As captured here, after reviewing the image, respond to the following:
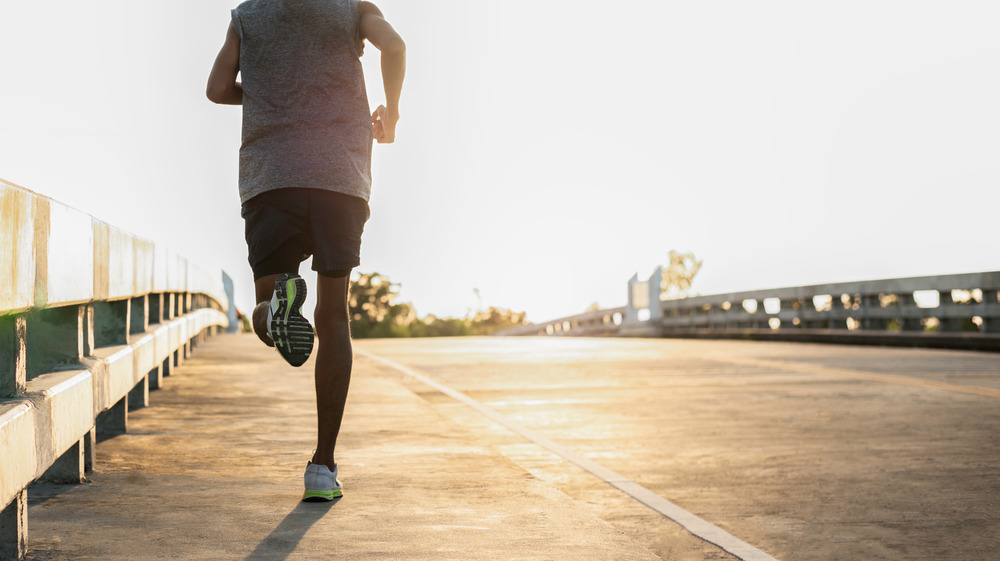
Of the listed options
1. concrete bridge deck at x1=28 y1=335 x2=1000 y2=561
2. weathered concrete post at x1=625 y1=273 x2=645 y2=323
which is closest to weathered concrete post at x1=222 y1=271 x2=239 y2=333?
weathered concrete post at x1=625 y1=273 x2=645 y2=323

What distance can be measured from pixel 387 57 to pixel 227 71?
54 centimetres

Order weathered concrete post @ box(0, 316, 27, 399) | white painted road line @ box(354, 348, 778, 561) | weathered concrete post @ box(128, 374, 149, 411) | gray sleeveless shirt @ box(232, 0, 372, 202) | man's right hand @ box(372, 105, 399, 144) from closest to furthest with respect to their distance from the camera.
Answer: weathered concrete post @ box(0, 316, 27, 399) → white painted road line @ box(354, 348, 778, 561) → gray sleeveless shirt @ box(232, 0, 372, 202) → man's right hand @ box(372, 105, 399, 144) → weathered concrete post @ box(128, 374, 149, 411)

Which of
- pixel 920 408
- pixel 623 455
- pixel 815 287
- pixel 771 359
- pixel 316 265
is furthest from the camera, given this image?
pixel 815 287

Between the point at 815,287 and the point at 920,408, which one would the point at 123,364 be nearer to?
the point at 920,408

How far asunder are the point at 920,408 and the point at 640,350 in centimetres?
704

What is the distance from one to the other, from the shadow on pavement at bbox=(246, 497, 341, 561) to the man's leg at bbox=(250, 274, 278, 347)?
20.8 inches

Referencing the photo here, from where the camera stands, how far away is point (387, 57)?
140 inches

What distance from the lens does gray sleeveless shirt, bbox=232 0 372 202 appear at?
339 cm

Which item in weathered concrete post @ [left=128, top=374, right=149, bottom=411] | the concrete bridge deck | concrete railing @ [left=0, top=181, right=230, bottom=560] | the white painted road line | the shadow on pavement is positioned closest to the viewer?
concrete railing @ [left=0, top=181, right=230, bottom=560]

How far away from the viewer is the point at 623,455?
15.7ft

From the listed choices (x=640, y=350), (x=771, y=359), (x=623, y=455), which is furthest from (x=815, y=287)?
(x=623, y=455)

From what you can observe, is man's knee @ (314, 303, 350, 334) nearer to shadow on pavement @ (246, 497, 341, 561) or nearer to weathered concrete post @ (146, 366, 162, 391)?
shadow on pavement @ (246, 497, 341, 561)

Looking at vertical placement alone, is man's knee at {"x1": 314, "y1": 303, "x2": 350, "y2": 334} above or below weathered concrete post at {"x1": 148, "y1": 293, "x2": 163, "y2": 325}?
below

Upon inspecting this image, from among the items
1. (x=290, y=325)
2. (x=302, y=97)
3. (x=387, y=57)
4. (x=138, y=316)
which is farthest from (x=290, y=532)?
(x=138, y=316)
